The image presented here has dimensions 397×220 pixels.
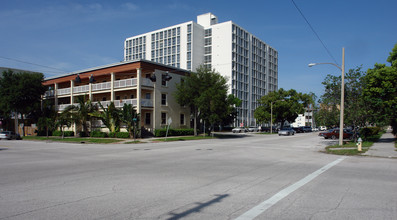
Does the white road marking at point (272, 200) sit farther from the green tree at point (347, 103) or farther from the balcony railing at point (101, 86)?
the balcony railing at point (101, 86)

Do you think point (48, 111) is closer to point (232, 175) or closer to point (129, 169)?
point (129, 169)

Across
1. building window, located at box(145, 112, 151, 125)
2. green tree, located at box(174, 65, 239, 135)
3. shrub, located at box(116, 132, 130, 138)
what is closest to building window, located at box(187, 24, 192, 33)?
green tree, located at box(174, 65, 239, 135)

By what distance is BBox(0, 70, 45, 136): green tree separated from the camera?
143 feet

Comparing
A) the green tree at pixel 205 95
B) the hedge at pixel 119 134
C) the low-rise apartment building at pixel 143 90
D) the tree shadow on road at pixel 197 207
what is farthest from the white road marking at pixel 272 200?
the green tree at pixel 205 95

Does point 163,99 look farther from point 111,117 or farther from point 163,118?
point 111,117

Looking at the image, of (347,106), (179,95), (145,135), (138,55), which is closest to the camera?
(347,106)

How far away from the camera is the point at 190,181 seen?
841cm

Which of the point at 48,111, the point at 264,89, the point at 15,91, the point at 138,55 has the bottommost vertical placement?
the point at 48,111

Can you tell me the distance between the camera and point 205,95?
37344 millimetres

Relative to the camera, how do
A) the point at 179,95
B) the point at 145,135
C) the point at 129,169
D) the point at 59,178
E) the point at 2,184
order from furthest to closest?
the point at 179,95
the point at 145,135
the point at 129,169
the point at 59,178
the point at 2,184

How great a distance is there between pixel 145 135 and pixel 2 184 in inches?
1133

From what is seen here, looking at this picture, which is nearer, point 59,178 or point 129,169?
Answer: point 59,178

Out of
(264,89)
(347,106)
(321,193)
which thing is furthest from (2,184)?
(264,89)

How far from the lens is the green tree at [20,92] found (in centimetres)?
4350
